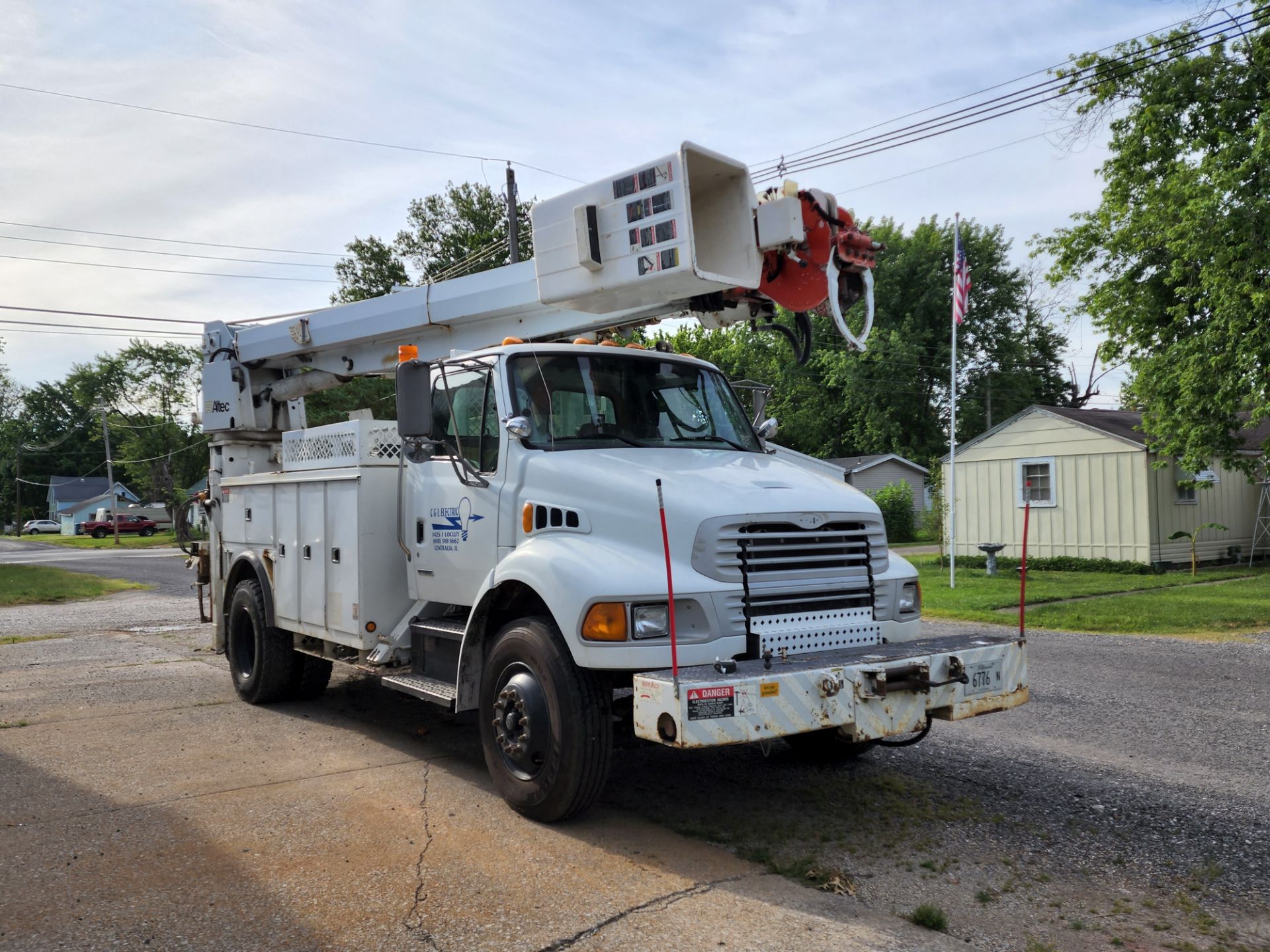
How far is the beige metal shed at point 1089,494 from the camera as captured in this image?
20.1 m

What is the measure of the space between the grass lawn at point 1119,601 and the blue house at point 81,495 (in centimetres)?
8584

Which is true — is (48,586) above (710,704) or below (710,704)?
below

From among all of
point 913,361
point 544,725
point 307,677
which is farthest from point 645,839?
point 913,361

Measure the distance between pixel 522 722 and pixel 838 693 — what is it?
163 centimetres

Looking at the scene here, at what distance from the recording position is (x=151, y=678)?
375 inches

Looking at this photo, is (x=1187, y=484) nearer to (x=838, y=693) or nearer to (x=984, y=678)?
(x=984, y=678)

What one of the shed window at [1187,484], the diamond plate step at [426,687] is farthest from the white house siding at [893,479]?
the diamond plate step at [426,687]

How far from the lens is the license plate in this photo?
4926 mm

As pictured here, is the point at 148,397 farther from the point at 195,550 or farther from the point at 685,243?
the point at 685,243

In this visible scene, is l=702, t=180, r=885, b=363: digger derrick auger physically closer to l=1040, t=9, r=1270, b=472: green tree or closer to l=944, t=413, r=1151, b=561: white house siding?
l=1040, t=9, r=1270, b=472: green tree

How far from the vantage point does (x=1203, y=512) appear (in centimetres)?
2156

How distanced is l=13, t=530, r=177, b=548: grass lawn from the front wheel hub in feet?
151

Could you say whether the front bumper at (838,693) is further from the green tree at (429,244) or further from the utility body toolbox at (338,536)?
the green tree at (429,244)

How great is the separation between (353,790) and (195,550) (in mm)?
5803
